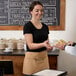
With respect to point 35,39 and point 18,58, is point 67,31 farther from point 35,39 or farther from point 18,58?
point 35,39

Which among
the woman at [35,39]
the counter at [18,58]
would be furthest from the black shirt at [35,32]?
the counter at [18,58]

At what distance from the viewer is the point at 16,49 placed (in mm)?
3002

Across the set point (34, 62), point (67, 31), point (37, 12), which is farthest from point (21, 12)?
point (34, 62)

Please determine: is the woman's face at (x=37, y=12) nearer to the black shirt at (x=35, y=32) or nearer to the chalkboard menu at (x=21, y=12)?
the black shirt at (x=35, y=32)

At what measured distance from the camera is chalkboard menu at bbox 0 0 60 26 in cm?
310

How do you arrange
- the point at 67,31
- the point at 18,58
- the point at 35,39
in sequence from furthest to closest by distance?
the point at 67,31
the point at 18,58
the point at 35,39

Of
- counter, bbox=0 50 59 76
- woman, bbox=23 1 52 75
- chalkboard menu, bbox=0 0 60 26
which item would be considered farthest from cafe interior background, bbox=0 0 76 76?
woman, bbox=23 1 52 75

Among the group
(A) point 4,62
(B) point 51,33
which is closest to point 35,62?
(A) point 4,62

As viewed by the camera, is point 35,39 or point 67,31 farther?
point 67,31

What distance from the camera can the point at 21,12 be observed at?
10.3 ft

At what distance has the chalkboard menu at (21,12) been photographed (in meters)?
3.10

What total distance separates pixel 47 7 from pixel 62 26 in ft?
1.16

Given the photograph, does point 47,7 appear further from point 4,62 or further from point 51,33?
point 4,62

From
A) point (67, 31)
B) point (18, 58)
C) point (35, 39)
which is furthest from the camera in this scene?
point (67, 31)
